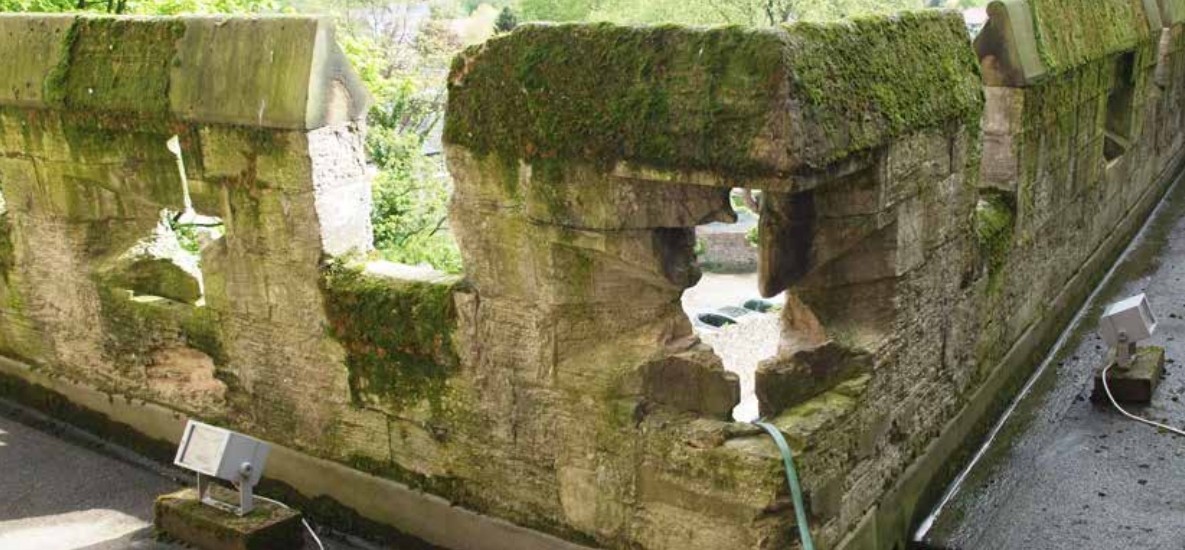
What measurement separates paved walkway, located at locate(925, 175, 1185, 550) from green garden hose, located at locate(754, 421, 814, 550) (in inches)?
45.3

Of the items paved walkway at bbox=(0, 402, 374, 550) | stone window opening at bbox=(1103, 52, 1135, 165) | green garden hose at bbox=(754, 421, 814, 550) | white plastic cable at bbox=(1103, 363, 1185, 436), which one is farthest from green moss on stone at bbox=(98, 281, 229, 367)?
stone window opening at bbox=(1103, 52, 1135, 165)

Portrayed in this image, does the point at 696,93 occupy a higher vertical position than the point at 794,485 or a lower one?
higher

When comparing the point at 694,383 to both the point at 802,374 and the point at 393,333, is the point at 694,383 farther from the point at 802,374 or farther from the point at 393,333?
the point at 393,333

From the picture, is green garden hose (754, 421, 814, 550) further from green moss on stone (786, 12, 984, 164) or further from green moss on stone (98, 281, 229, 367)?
green moss on stone (98, 281, 229, 367)

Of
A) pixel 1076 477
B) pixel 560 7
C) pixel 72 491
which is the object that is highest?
pixel 560 7

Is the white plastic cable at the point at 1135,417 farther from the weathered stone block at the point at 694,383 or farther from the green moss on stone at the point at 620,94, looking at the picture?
the green moss on stone at the point at 620,94

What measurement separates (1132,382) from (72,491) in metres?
5.19

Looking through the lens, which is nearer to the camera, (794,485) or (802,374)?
(794,485)

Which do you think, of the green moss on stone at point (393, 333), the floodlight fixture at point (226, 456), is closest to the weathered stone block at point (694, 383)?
the green moss on stone at point (393, 333)

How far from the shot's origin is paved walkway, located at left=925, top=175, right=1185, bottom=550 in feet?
16.4

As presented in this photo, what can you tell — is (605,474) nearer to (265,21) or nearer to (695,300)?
(265,21)

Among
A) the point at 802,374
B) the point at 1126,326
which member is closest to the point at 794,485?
the point at 802,374

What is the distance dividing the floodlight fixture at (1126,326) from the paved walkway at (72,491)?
12.6 feet

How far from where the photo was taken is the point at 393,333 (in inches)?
202
